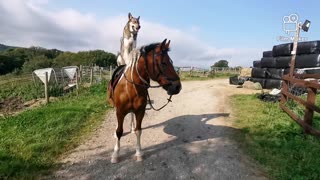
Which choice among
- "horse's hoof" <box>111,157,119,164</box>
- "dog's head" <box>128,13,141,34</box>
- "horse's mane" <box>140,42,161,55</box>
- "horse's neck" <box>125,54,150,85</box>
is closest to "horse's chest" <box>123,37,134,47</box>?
"dog's head" <box>128,13,141,34</box>

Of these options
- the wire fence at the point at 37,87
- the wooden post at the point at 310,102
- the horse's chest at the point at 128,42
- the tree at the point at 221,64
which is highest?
the horse's chest at the point at 128,42

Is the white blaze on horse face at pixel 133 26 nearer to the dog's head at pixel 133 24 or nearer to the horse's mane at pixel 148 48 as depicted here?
the dog's head at pixel 133 24

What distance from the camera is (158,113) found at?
10.6 m

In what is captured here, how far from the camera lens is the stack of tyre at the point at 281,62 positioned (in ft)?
50.0

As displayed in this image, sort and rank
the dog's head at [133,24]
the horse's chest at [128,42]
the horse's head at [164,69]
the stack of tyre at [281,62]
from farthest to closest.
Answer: the stack of tyre at [281,62]
the dog's head at [133,24]
the horse's chest at [128,42]
the horse's head at [164,69]

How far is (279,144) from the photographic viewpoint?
711cm

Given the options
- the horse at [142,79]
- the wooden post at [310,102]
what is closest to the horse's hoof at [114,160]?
the horse at [142,79]

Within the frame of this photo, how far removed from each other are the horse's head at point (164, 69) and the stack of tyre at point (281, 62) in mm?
11382

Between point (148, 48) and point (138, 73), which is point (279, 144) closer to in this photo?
point (138, 73)


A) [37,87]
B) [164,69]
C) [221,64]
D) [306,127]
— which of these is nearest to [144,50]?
[164,69]

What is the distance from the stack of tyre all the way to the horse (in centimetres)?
1137

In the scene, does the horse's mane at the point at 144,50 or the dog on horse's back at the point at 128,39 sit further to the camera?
the dog on horse's back at the point at 128,39

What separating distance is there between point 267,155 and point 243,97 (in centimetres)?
781

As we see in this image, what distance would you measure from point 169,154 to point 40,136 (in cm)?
320
